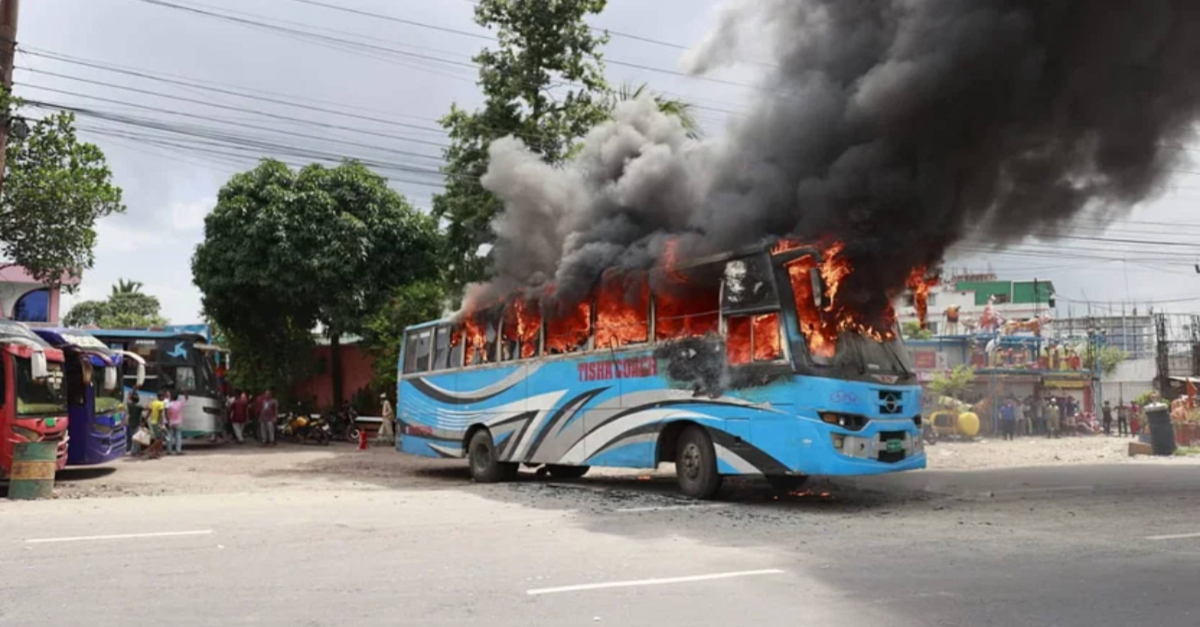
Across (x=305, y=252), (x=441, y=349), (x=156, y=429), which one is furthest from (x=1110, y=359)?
(x=156, y=429)

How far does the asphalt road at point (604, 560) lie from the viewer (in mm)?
5824

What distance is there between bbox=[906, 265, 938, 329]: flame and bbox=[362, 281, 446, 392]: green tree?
13597 millimetres

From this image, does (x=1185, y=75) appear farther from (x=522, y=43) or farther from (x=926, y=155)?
(x=522, y=43)

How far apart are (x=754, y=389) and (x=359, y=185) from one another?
19175mm

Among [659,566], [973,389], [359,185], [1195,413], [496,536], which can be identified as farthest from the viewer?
[973,389]

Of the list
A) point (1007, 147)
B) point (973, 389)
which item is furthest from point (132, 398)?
point (973, 389)

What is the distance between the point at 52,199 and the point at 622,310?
35.0ft

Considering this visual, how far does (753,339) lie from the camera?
36.7 ft

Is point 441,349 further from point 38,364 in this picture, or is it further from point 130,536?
point 130,536

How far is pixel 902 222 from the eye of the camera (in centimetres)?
1160

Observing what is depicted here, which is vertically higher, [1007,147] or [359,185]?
[359,185]

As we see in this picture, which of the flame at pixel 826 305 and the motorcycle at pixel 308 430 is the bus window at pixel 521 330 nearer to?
the flame at pixel 826 305

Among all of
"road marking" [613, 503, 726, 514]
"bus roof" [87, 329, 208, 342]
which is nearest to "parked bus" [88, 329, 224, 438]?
"bus roof" [87, 329, 208, 342]

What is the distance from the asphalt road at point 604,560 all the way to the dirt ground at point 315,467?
2.04 metres
